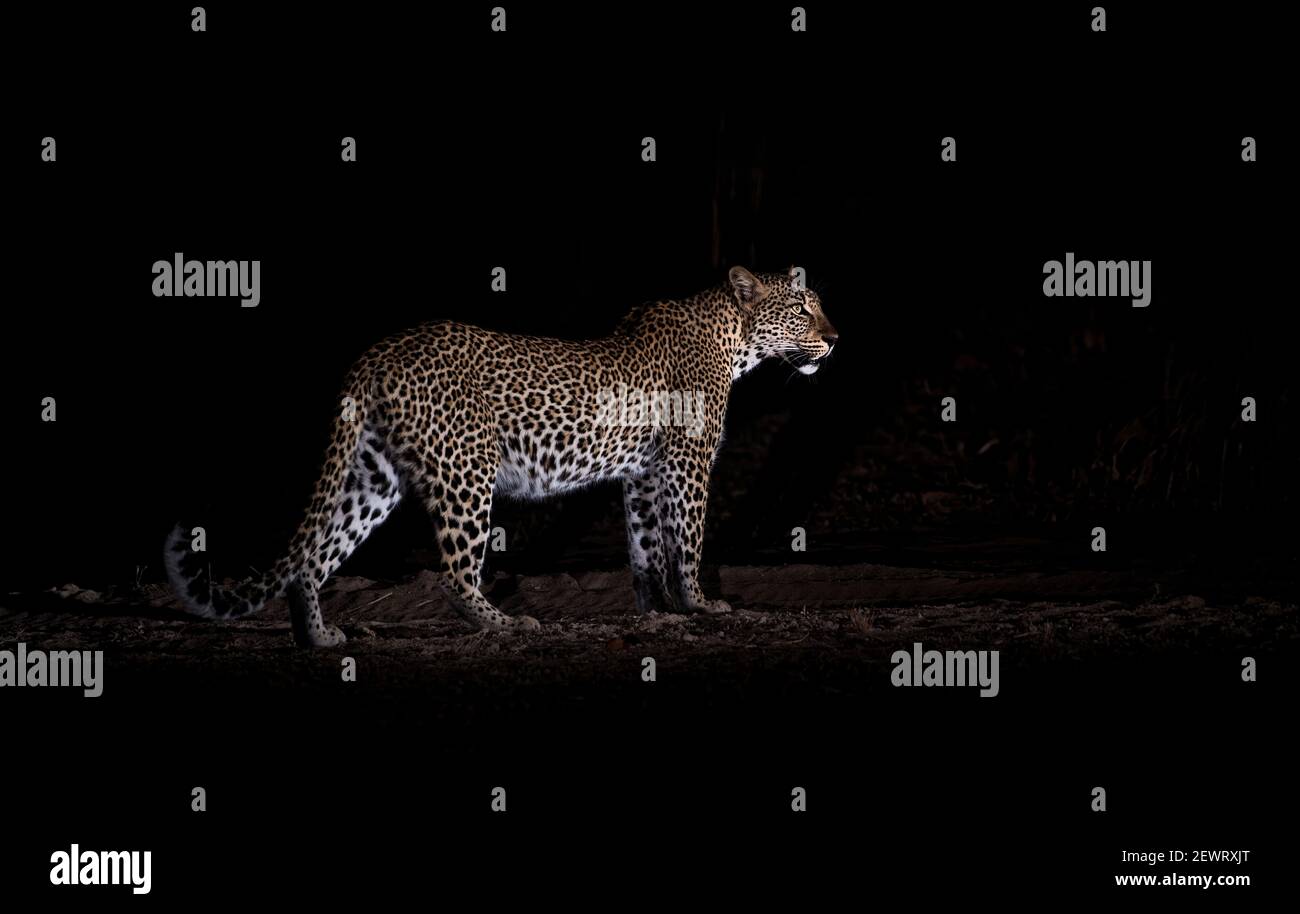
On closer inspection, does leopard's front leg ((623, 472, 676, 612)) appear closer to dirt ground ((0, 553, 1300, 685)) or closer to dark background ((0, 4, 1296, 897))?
dirt ground ((0, 553, 1300, 685))

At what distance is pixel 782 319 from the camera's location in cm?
1212

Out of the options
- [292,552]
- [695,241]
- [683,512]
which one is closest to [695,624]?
[683,512]

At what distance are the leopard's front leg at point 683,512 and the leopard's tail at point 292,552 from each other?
208 centimetres

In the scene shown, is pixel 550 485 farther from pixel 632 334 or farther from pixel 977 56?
pixel 977 56

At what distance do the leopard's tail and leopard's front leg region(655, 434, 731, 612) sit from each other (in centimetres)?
208

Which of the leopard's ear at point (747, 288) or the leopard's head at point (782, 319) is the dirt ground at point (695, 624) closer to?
the leopard's head at point (782, 319)

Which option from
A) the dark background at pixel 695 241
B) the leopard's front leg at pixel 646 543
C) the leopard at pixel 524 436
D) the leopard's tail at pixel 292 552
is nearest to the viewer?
the leopard's tail at pixel 292 552

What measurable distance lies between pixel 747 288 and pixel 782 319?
32cm

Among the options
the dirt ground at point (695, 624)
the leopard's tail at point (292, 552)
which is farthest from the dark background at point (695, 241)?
the leopard's tail at point (292, 552)

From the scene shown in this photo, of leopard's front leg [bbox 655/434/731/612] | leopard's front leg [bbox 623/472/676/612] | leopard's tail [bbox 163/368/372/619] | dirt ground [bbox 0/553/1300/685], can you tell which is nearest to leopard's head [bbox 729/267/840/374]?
leopard's front leg [bbox 655/434/731/612]

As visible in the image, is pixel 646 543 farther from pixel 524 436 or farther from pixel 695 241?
pixel 695 241

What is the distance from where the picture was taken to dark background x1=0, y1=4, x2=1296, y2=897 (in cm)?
1507

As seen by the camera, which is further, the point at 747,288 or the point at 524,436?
the point at 747,288

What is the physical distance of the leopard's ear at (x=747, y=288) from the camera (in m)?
12.0
